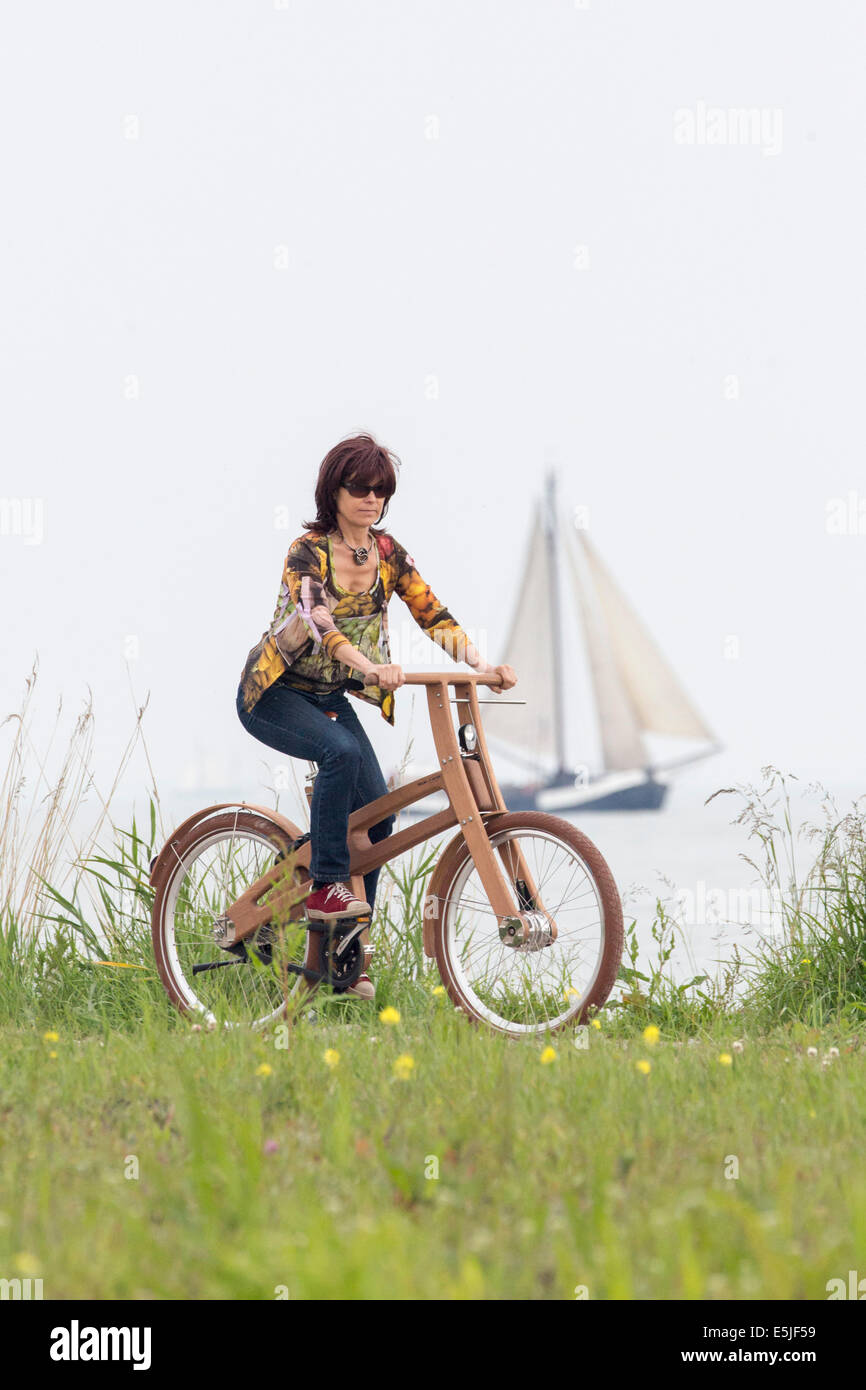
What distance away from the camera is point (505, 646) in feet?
70.0

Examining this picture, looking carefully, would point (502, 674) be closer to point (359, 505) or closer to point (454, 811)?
point (454, 811)

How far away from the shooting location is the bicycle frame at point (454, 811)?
4.03 meters

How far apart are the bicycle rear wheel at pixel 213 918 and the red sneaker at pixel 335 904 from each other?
0.56ft

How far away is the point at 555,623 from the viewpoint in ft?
72.5

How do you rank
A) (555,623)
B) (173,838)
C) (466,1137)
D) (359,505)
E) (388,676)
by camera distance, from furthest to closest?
(555,623), (173,838), (359,505), (388,676), (466,1137)

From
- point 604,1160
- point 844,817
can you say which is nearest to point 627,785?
point 844,817

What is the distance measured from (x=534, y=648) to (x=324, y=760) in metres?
17.6

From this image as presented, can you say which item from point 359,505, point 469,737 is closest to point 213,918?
point 469,737

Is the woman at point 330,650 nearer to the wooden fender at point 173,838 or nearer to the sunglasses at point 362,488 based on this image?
the sunglasses at point 362,488

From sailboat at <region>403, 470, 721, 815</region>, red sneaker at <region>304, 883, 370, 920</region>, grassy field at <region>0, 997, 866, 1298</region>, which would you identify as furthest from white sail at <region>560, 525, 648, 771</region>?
grassy field at <region>0, 997, 866, 1298</region>

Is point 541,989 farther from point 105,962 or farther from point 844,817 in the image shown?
point 105,962

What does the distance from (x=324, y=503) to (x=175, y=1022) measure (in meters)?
1.89

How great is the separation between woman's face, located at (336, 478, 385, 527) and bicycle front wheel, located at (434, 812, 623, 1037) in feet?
3.55

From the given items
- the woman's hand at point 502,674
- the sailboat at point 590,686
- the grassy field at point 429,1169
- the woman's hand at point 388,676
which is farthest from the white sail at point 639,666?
the grassy field at point 429,1169
